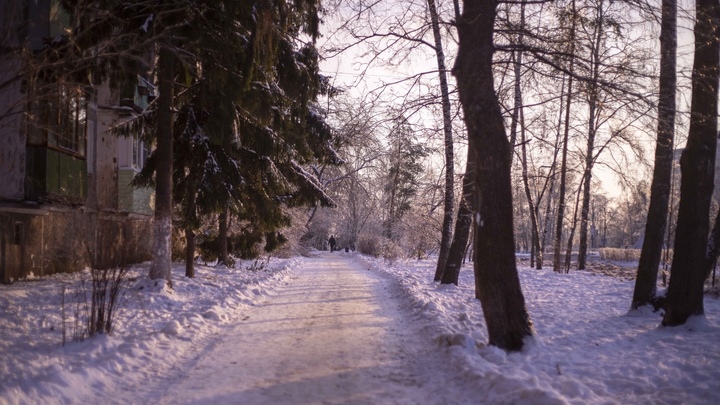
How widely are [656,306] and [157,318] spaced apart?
31.1 feet

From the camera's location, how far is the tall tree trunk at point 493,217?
683cm

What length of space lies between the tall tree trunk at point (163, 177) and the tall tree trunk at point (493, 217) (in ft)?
24.9

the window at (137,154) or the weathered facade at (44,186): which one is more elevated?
the window at (137,154)

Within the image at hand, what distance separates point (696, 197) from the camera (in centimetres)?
Answer: 887

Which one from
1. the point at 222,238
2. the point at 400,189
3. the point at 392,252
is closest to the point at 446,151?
the point at 222,238

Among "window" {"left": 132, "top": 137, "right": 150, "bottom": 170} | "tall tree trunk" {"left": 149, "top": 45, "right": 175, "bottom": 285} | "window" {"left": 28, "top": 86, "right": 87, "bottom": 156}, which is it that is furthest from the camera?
"window" {"left": 132, "top": 137, "right": 150, "bottom": 170}

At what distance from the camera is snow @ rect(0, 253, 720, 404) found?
526 cm

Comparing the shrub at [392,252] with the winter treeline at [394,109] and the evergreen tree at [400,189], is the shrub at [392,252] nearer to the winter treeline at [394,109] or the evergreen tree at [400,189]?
the evergreen tree at [400,189]

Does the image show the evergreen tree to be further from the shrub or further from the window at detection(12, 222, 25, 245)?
the window at detection(12, 222, 25, 245)

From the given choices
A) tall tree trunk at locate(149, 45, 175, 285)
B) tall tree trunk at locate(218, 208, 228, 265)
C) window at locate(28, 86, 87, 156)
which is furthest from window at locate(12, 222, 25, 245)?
tall tree trunk at locate(218, 208, 228, 265)

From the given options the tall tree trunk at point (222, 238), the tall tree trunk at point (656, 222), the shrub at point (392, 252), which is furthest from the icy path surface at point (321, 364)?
the shrub at point (392, 252)

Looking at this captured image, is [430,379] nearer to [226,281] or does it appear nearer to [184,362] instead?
[184,362]

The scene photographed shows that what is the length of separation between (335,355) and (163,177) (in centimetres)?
706

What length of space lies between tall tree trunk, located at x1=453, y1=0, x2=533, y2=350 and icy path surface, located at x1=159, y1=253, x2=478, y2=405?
3.05 ft
